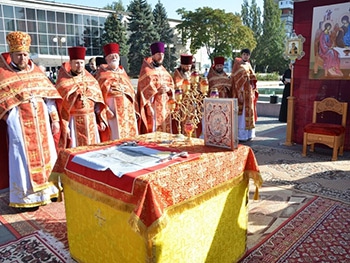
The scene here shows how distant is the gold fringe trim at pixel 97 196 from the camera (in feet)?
6.79

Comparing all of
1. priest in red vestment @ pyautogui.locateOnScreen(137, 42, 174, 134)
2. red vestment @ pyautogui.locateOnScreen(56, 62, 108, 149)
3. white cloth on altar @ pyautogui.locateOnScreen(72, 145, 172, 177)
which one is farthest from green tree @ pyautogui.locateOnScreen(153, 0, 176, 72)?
white cloth on altar @ pyautogui.locateOnScreen(72, 145, 172, 177)

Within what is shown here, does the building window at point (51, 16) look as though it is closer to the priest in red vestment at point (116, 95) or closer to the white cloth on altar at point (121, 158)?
the priest in red vestment at point (116, 95)

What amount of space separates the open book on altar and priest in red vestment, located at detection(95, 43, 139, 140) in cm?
267

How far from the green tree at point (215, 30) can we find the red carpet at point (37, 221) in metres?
32.4

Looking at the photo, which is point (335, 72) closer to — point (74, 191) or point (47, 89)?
point (47, 89)

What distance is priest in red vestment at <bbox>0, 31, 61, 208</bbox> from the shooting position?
3.77m

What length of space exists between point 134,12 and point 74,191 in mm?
35287

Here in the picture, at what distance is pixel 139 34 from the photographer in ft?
115

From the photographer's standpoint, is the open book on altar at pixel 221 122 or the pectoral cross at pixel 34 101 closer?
the open book on altar at pixel 221 122

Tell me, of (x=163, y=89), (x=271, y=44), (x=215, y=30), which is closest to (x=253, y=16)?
(x=271, y=44)

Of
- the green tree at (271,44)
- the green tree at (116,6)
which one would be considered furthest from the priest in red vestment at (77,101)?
the green tree at (116,6)

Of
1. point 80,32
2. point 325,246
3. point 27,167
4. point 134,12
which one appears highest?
point 134,12

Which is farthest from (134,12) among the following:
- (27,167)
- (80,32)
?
(27,167)

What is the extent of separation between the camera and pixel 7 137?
4.04m
